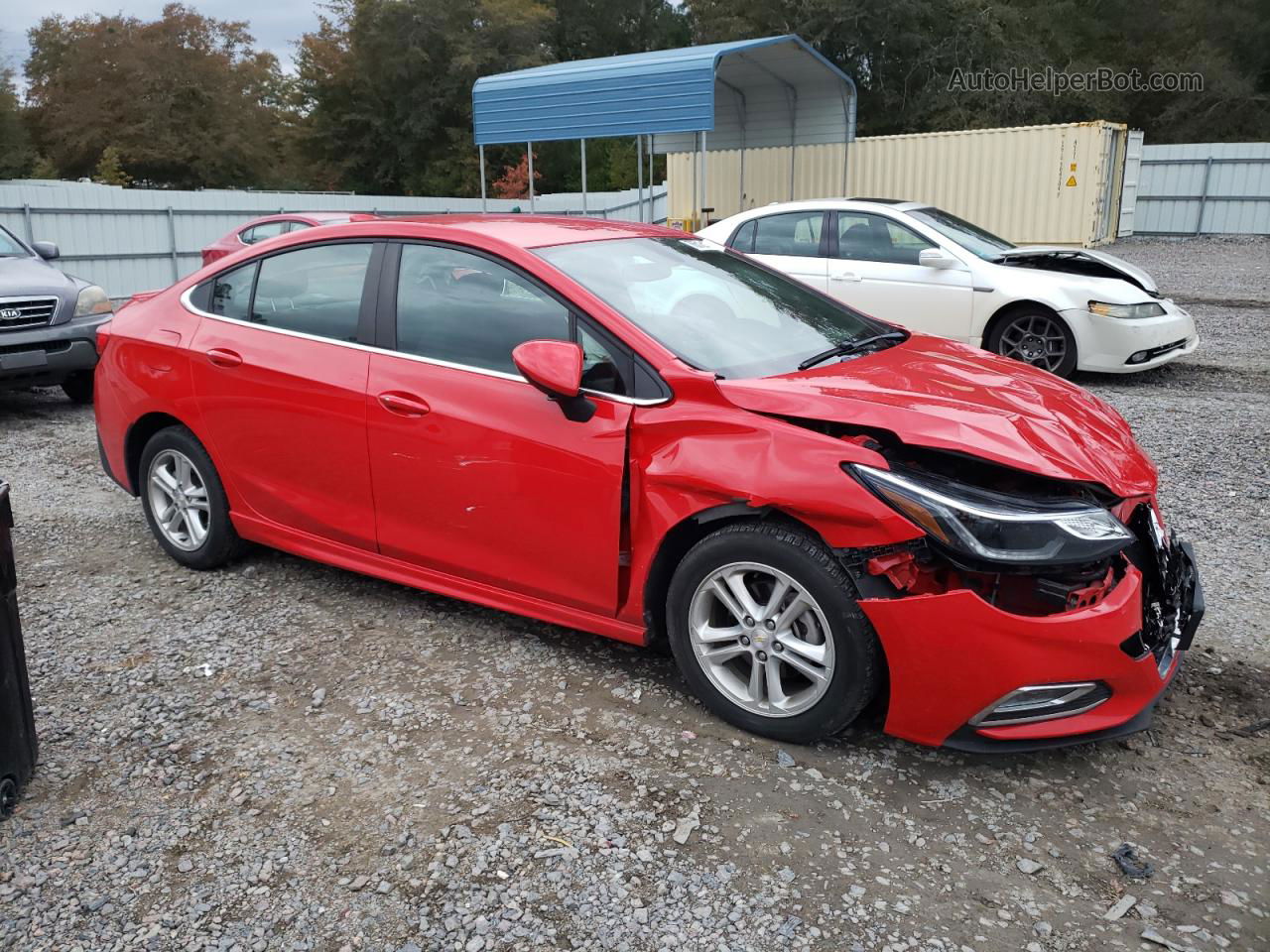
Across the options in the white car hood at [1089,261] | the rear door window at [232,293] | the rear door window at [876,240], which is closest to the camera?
the rear door window at [232,293]

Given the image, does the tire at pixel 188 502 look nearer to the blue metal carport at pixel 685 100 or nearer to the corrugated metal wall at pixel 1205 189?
the blue metal carport at pixel 685 100

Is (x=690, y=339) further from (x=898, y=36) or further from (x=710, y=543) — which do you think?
(x=898, y=36)

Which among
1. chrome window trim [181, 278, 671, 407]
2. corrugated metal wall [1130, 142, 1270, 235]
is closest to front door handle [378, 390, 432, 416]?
chrome window trim [181, 278, 671, 407]

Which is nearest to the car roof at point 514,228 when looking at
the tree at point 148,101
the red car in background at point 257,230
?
the red car in background at point 257,230

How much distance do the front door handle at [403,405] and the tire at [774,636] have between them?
115 cm

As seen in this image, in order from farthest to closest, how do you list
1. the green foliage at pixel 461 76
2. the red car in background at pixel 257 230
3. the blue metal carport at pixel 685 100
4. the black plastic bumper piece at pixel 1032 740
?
the green foliage at pixel 461 76, the blue metal carport at pixel 685 100, the red car in background at pixel 257 230, the black plastic bumper piece at pixel 1032 740

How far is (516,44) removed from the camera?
148 feet

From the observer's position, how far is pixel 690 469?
10.6 ft

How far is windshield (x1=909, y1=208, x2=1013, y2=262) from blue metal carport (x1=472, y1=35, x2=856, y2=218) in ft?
23.1

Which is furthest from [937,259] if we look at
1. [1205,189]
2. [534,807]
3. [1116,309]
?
[1205,189]

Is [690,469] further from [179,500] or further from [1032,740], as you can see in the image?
[179,500]

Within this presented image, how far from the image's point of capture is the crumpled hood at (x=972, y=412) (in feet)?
9.89

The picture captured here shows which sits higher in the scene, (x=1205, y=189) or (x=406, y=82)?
(x=406, y=82)

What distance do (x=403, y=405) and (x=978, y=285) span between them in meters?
6.31
